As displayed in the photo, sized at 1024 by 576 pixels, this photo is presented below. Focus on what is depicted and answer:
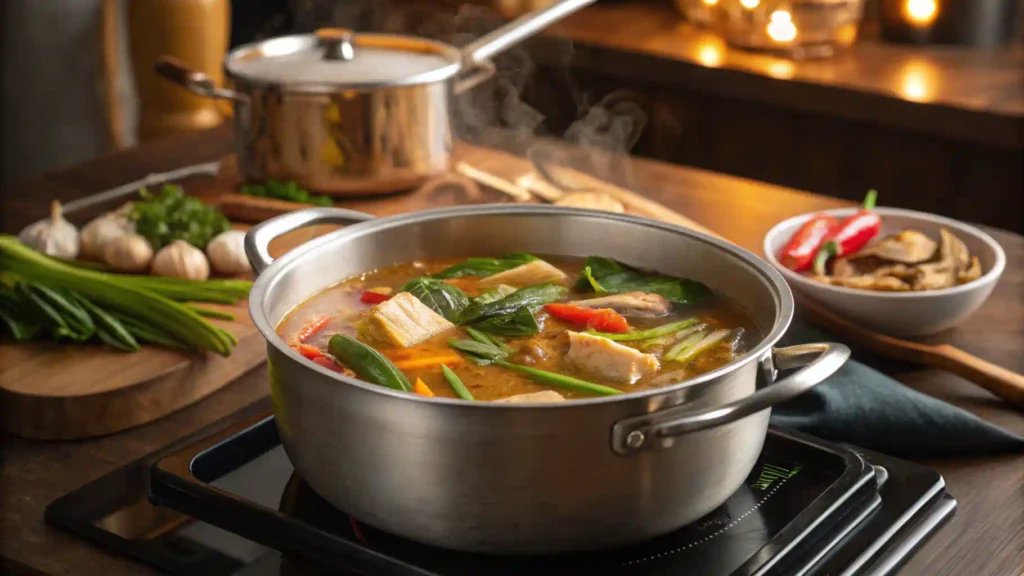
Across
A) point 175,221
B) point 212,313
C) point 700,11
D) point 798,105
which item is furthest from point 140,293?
point 700,11

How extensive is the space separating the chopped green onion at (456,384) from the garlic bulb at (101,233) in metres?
0.96

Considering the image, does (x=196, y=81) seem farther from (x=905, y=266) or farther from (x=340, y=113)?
(x=905, y=266)

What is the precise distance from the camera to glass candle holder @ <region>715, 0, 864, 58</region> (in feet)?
12.4

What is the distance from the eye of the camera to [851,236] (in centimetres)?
203

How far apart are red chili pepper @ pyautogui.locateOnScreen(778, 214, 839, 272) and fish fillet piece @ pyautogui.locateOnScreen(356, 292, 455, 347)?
0.79 m

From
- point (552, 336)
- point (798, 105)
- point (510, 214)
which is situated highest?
point (510, 214)

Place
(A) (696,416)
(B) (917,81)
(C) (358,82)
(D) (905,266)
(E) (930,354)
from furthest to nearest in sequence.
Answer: (B) (917,81) → (C) (358,82) → (D) (905,266) → (E) (930,354) → (A) (696,416)

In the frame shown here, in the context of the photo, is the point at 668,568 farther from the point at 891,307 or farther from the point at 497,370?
the point at 891,307

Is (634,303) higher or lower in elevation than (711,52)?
higher

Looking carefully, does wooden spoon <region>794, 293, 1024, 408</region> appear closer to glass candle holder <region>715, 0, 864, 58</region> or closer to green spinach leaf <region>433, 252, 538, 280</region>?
green spinach leaf <region>433, 252, 538, 280</region>

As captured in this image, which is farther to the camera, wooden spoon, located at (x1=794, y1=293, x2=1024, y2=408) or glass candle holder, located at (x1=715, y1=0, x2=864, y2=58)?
glass candle holder, located at (x1=715, y1=0, x2=864, y2=58)

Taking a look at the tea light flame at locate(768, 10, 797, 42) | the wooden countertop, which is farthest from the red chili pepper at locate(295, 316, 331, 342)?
the tea light flame at locate(768, 10, 797, 42)

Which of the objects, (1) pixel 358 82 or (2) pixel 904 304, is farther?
(1) pixel 358 82

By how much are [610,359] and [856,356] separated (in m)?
0.68
